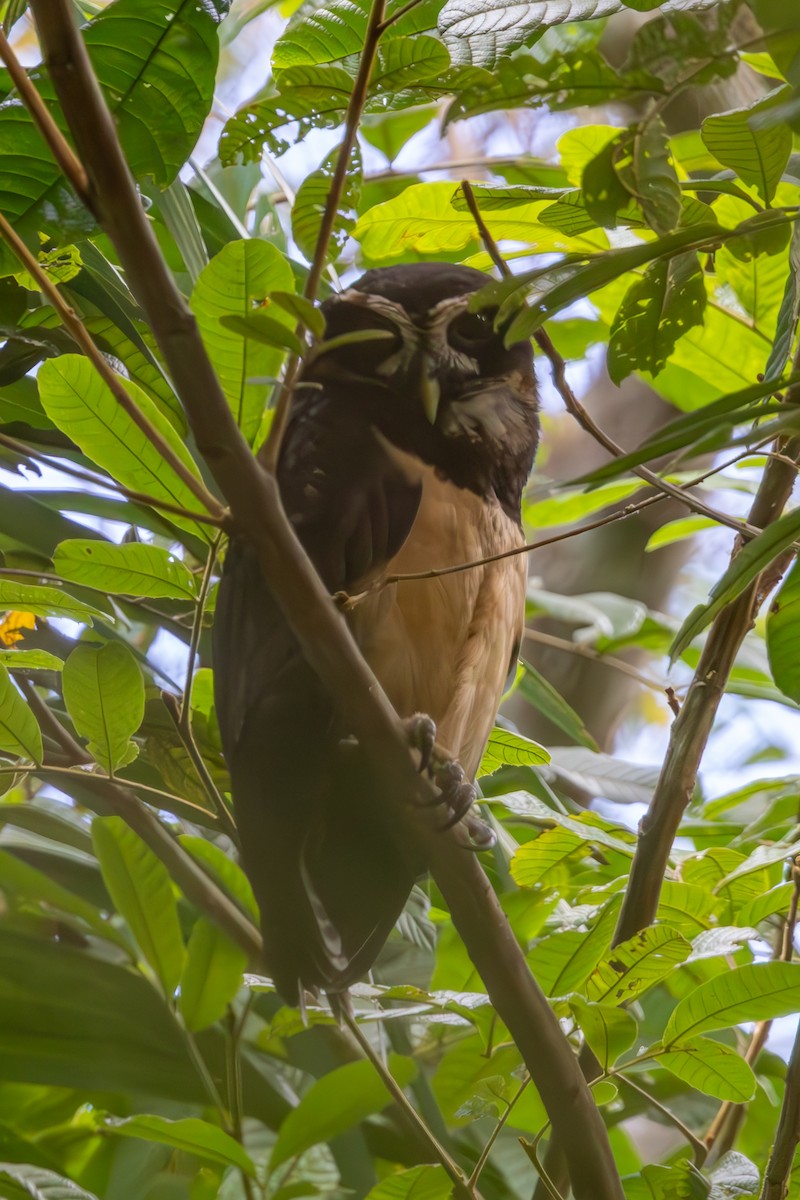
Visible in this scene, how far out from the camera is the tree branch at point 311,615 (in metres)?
0.62

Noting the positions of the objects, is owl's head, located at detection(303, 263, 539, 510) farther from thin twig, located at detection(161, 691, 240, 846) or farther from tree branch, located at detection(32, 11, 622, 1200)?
tree branch, located at detection(32, 11, 622, 1200)

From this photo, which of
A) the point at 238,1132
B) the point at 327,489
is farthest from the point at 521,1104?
the point at 327,489

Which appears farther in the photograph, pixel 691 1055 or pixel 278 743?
pixel 278 743

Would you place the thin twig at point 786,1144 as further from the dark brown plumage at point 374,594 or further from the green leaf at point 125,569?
the green leaf at point 125,569

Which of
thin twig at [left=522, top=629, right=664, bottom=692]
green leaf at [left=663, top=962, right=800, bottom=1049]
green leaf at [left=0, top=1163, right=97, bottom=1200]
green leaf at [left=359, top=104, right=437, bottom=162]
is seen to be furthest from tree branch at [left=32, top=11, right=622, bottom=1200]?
green leaf at [left=359, top=104, right=437, bottom=162]

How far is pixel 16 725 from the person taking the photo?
3.50 ft

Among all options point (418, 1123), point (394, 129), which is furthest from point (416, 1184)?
point (394, 129)

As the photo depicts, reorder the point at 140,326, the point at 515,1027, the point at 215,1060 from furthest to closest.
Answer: the point at 215,1060, the point at 140,326, the point at 515,1027

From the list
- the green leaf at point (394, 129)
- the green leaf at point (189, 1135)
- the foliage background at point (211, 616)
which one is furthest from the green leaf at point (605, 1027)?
the green leaf at point (394, 129)

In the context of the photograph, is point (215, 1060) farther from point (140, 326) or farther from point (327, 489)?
point (140, 326)

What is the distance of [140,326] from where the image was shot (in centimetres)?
128

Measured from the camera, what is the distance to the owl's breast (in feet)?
4.64

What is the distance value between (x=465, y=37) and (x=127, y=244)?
297 millimetres

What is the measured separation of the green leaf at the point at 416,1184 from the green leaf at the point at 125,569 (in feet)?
1.92
